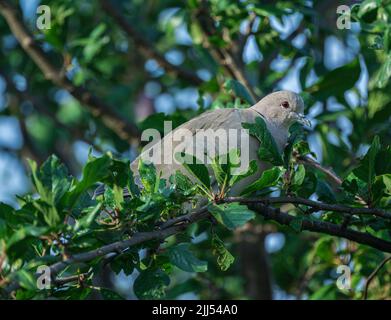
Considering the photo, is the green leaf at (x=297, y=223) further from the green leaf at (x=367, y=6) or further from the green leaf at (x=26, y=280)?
the green leaf at (x=367, y=6)

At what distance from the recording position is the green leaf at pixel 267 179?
3.05 meters

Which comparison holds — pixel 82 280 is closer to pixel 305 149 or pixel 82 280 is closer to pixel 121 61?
pixel 305 149

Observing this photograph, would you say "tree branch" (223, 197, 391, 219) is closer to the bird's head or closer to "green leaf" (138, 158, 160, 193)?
"green leaf" (138, 158, 160, 193)

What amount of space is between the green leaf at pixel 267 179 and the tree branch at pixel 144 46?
115 inches

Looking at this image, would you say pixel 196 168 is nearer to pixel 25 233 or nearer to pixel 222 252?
pixel 222 252

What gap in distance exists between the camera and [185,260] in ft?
9.80

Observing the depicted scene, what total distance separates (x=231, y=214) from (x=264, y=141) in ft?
1.49

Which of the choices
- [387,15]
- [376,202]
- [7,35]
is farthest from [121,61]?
[376,202]

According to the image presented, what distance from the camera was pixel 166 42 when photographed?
7.45m

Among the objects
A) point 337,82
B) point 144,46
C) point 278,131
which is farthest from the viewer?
point 144,46

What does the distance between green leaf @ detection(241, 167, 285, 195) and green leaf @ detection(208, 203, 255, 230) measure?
0.57 feet

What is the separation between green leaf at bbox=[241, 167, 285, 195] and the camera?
10.0 feet

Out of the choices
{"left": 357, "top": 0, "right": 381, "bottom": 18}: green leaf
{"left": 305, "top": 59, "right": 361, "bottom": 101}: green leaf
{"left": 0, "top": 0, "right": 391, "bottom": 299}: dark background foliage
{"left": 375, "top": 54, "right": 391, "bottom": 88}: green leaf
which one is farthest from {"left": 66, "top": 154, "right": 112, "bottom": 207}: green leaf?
{"left": 305, "top": 59, "right": 361, "bottom": 101}: green leaf

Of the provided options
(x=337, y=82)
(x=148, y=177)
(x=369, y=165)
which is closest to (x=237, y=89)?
(x=337, y=82)
